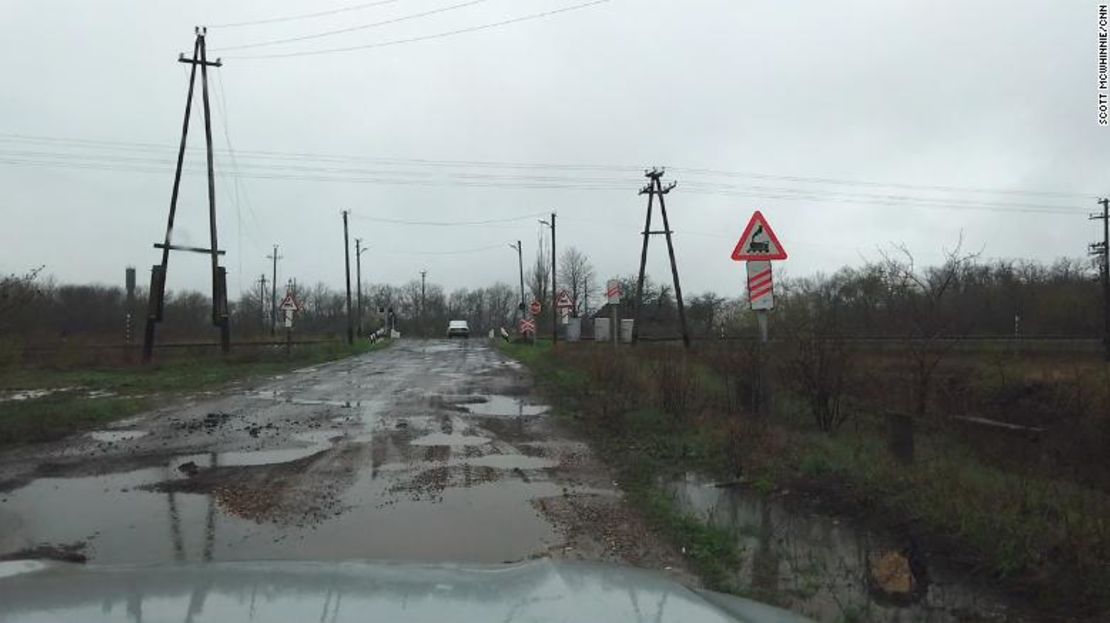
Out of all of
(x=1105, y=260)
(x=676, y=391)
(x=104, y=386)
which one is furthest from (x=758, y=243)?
(x=1105, y=260)

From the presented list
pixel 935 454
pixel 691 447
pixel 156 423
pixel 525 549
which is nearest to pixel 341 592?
pixel 525 549

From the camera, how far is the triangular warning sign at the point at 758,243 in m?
10.2

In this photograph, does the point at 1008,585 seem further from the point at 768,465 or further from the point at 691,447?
the point at 691,447

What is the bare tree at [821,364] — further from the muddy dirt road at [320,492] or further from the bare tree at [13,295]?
the bare tree at [13,295]

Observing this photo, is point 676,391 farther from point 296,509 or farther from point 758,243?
point 296,509

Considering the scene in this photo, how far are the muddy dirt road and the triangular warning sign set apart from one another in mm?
3367

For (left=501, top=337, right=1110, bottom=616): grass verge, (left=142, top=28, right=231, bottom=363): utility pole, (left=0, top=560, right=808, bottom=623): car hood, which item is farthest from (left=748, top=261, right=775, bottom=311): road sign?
(left=142, top=28, right=231, bottom=363): utility pole

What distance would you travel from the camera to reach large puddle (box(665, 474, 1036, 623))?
4453mm

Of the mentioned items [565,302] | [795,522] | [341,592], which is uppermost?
[565,302]

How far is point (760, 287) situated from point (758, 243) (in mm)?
584

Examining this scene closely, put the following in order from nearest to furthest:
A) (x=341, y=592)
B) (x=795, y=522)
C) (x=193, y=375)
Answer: (x=341, y=592), (x=795, y=522), (x=193, y=375)

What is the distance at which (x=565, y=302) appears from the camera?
3300 cm

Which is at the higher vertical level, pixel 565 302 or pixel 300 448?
pixel 565 302

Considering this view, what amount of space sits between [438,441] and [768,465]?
14.8 ft
